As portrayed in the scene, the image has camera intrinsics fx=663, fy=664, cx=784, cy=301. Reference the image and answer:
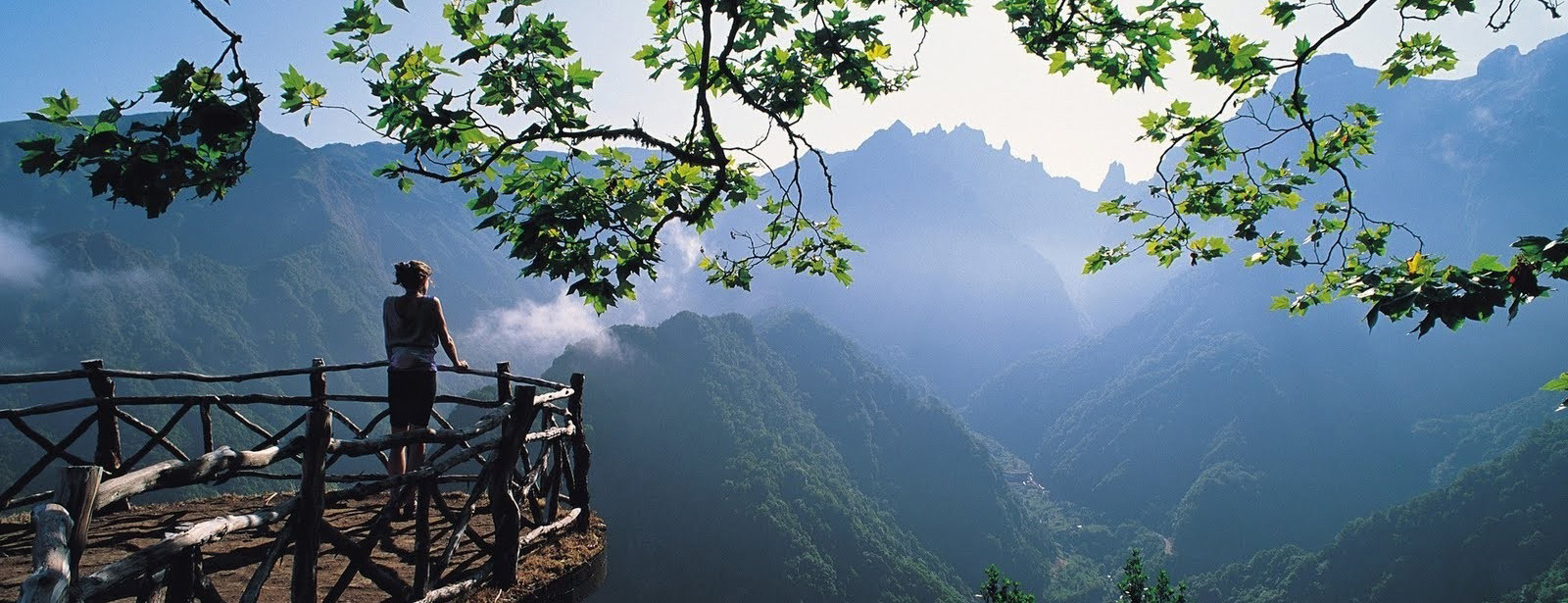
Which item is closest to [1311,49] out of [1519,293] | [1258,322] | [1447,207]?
[1519,293]

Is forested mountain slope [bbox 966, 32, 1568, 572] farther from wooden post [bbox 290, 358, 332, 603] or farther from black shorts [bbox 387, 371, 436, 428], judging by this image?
wooden post [bbox 290, 358, 332, 603]

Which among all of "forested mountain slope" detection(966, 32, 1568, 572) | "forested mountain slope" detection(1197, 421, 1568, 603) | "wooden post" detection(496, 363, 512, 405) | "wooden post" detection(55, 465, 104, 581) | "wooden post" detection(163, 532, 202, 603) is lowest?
"wooden post" detection(163, 532, 202, 603)

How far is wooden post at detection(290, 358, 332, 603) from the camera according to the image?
398cm

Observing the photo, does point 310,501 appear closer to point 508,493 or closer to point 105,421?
point 508,493

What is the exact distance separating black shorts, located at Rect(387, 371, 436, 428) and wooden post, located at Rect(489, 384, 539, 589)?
1544mm

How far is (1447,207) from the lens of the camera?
192 metres

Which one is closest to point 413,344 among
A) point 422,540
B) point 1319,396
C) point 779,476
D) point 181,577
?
point 422,540

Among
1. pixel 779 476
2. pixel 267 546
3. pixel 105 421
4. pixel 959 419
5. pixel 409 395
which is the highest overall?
pixel 959 419

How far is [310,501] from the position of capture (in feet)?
13.3

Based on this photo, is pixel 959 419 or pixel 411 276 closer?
pixel 411 276

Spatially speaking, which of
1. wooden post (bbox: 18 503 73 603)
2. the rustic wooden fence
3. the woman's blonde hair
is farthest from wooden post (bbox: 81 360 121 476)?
wooden post (bbox: 18 503 73 603)

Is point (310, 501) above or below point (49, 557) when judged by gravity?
above

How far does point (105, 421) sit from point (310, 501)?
227 inches

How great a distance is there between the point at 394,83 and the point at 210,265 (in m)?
193
